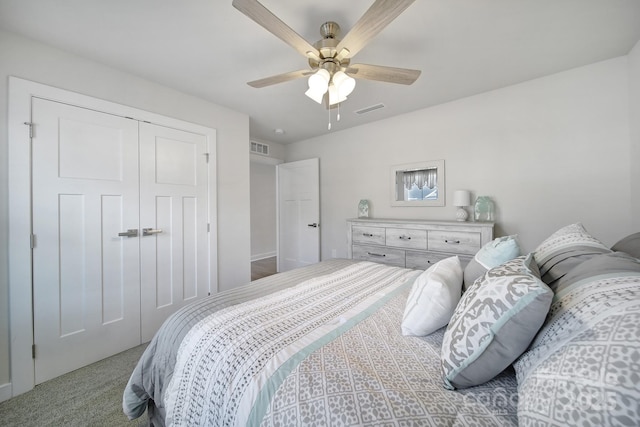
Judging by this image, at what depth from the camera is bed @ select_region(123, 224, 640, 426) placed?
47 centimetres

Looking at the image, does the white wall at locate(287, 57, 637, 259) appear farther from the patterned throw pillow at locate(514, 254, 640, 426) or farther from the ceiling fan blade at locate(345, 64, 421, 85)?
the patterned throw pillow at locate(514, 254, 640, 426)

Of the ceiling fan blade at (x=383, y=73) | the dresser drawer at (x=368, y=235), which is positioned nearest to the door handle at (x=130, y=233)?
the ceiling fan blade at (x=383, y=73)

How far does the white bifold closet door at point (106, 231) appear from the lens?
5.80 ft

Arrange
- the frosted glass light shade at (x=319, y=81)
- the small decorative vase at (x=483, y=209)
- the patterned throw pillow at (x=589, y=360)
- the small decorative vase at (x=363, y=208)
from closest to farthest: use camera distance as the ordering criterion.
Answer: the patterned throw pillow at (x=589, y=360) < the frosted glass light shade at (x=319, y=81) < the small decorative vase at (x=483, y=209) < the small decorative vase at (x=363, y=208)

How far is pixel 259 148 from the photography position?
406cm

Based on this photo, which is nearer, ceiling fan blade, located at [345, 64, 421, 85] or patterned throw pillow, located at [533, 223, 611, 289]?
patterned throw pillow, located at [533, 223, 611, 289]

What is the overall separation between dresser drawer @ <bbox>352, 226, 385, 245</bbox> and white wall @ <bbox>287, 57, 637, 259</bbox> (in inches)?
→ 18.5

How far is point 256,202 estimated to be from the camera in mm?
5781

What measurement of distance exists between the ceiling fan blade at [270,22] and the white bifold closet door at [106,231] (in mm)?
1755

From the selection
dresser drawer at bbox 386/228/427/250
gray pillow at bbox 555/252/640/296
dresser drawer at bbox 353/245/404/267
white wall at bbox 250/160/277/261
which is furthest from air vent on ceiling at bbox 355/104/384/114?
white wall at bbox 250/160/277/261

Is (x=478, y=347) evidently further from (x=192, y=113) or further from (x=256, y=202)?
(x=256, y=202)

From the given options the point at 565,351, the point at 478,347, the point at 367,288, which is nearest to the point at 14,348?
the point at 367,288

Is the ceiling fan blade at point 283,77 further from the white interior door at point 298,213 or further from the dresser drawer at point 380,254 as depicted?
the white interior door at point 298,213

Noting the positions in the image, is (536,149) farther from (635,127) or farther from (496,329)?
(496,329)
